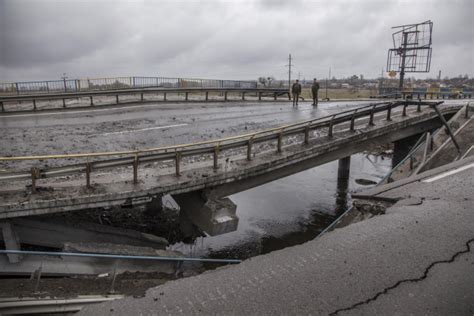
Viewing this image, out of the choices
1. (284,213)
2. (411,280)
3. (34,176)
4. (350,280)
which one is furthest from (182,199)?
(411,280)

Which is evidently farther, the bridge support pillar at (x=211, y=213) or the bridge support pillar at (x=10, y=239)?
the bridge support pillar at (x=211, y=213)

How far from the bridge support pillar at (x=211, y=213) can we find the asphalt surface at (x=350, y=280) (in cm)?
354

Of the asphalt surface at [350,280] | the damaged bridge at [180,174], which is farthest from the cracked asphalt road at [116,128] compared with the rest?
the asphalt surface at [350,280]

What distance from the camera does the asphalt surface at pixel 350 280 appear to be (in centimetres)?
396

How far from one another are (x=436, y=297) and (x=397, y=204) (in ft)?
10.9

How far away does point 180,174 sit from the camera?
8.74m

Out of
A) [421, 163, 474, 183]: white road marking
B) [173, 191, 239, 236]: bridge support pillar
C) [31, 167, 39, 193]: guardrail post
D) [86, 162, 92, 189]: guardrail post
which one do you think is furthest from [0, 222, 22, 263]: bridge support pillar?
[421, 163, 474, 183]: white road marking

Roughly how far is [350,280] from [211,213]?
4853 mm

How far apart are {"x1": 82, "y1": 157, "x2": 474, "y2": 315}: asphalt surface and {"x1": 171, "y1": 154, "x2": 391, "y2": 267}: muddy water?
20.4ft

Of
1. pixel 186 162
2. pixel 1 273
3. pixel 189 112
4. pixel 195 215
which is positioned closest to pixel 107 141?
pixel 186 162

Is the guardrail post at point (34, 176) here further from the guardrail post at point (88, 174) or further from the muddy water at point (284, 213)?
the muddy water at point (284, 213)

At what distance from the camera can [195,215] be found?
9.41 m

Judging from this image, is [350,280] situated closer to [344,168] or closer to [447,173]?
[447,173]

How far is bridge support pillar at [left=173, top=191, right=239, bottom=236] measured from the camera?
28.8 ft
